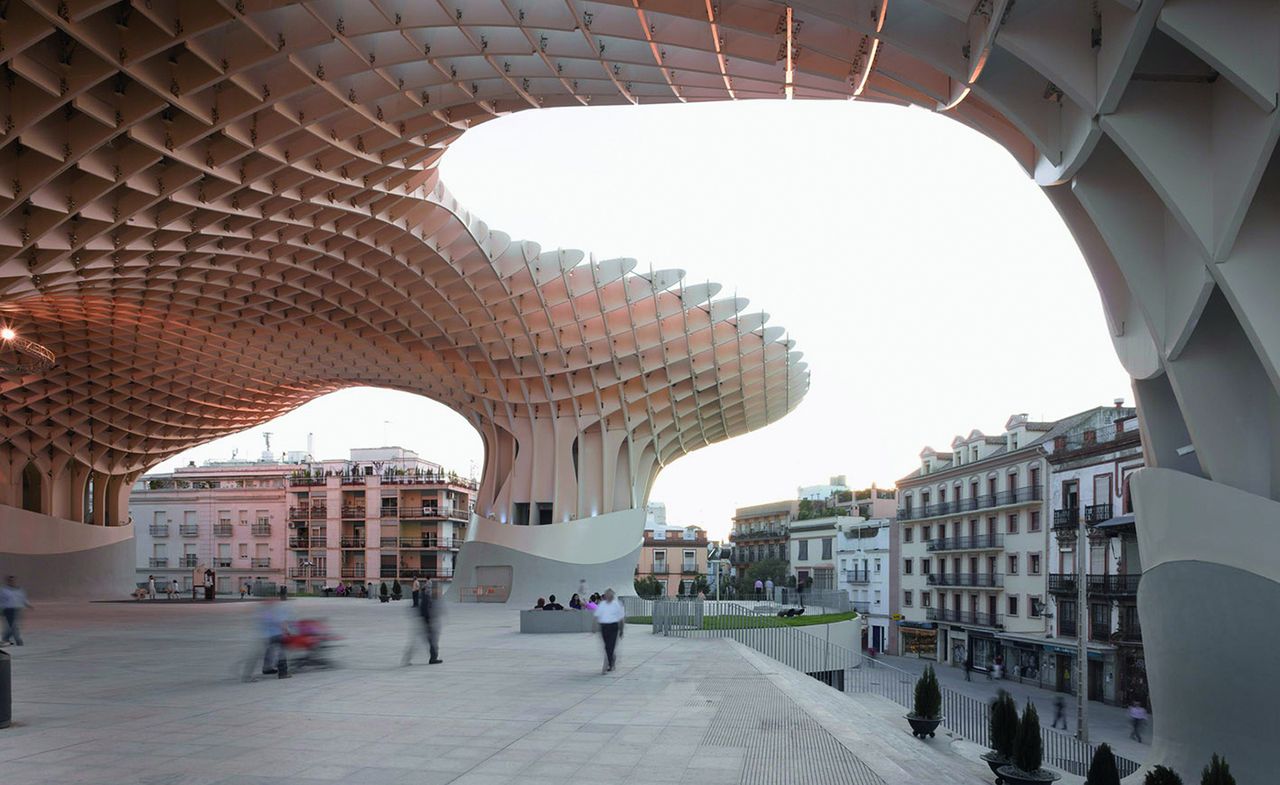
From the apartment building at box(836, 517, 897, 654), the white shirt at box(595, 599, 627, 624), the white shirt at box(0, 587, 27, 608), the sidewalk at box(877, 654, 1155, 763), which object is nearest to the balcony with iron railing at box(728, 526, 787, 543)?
the apartment building at box(836, 517, 897, 654)

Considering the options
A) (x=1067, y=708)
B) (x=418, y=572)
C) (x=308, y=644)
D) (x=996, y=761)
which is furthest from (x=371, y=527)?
(x=996, y=761)

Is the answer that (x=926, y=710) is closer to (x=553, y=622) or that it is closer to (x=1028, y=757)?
(x=1028, y=757)

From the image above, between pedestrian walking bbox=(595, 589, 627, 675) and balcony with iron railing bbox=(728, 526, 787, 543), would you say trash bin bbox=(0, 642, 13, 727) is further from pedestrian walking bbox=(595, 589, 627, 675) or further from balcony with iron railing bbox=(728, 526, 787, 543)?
balcony with iron railing bbox=(728, 526, 787, 543)

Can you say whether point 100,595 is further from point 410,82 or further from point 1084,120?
point 1084,120

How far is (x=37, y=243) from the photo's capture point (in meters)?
28.7

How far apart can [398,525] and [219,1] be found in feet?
266

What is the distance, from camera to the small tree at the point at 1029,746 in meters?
10.7

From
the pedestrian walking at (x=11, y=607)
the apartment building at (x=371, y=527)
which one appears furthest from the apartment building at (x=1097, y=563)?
the apartment building at (x=371, y=527)

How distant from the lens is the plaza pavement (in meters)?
9.50

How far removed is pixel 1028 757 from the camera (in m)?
10.7

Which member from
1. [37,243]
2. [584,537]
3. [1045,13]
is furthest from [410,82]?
[584,537]

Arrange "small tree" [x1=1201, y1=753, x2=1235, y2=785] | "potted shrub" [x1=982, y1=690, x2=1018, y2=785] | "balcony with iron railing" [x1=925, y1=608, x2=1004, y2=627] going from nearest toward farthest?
"small tree" [x1=1201, y1=753, x2=1235, y2=785]
"potted shrub" [x1=982, y1=690, x2=1018, y2=785]
"balcony with iron railing" [x1=925, y1=608, x2=1004, y2=627]

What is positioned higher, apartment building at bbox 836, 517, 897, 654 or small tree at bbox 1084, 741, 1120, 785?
small tree at bbox 1084, 741, 1120, 785

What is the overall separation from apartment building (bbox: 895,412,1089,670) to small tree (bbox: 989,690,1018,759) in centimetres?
4031
